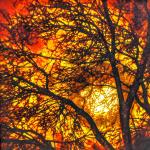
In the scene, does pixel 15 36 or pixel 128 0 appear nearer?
pixel 15 36

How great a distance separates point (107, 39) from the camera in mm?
10438

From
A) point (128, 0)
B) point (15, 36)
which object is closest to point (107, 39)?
point (128, 0)

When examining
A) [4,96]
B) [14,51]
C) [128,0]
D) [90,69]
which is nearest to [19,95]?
[4,96]

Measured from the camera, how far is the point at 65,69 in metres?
9.80

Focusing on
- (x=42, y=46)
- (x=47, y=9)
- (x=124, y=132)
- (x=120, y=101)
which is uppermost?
(x=47, y=9)

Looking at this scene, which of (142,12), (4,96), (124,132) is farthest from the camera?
(142,12)

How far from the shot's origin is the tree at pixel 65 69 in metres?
9.76

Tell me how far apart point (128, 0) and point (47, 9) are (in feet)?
6.42

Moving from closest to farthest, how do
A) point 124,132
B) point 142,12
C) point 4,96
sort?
point 4,96 → point 124,132 → point 142,12

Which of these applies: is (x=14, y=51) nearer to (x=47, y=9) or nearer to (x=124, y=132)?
(x=47, y=9)

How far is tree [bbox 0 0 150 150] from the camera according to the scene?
976 centimetres

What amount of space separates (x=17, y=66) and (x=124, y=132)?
2.80m

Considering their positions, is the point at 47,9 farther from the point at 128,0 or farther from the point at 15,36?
the point at 128,0

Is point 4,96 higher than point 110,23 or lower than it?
lower
